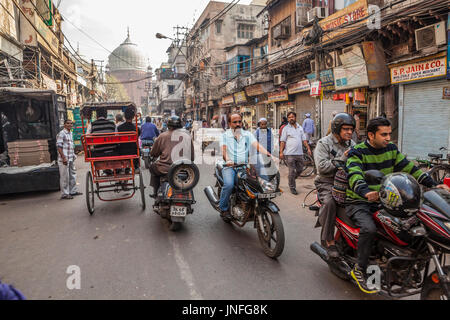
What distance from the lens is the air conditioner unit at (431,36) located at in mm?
8516

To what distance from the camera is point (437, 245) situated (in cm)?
221

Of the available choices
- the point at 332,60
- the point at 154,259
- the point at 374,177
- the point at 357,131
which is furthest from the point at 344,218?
the point at 332,60

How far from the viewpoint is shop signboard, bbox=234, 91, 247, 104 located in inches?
987

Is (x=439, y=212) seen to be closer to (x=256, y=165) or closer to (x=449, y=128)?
(x=256, y=165)

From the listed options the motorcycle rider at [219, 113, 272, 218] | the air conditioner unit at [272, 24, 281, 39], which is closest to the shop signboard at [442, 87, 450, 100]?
the motorcycle rider at [219, 113, 272, 218]

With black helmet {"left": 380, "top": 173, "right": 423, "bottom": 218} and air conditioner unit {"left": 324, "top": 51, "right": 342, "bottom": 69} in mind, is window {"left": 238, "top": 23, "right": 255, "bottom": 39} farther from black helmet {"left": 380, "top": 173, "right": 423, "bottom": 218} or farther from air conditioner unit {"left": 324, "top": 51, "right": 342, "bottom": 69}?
black helmet {"left": 380, "top": 173, "right": 423, "bottom": 218}

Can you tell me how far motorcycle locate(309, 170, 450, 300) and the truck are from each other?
295 inches

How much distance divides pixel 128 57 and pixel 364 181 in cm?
8201

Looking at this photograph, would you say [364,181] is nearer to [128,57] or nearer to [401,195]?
[401,195]

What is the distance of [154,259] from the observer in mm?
3908

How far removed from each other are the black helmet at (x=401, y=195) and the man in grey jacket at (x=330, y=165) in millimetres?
817

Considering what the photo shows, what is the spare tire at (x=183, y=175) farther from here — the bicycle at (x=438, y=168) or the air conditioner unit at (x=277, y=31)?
the air conditioner unit at (x=277, y=31)
